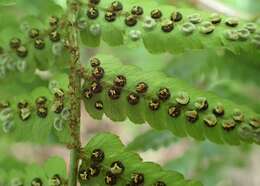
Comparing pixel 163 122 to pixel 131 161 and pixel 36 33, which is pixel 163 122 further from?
pixel 36 33

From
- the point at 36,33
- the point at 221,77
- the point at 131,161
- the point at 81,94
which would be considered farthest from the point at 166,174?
A: the point at 221,77

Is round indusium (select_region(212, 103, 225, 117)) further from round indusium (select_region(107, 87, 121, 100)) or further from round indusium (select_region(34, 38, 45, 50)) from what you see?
round indusium (select_region(34, 38, 45, 50))

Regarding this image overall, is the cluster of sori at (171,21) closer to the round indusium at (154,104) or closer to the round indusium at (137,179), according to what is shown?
the round indusium at (154,104)

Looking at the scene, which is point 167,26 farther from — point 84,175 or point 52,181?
point 52,181

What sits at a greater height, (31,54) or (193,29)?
(193,29)

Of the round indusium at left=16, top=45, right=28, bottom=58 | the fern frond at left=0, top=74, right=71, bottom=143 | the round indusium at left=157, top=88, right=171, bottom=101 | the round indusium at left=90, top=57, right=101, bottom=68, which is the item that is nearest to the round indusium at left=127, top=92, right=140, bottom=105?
the round indusium at left=157, top=88, right=171, bottom=101

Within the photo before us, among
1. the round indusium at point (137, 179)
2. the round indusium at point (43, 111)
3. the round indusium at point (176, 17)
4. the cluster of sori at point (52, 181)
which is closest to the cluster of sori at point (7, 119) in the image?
the round indusium at point (43, 111)
